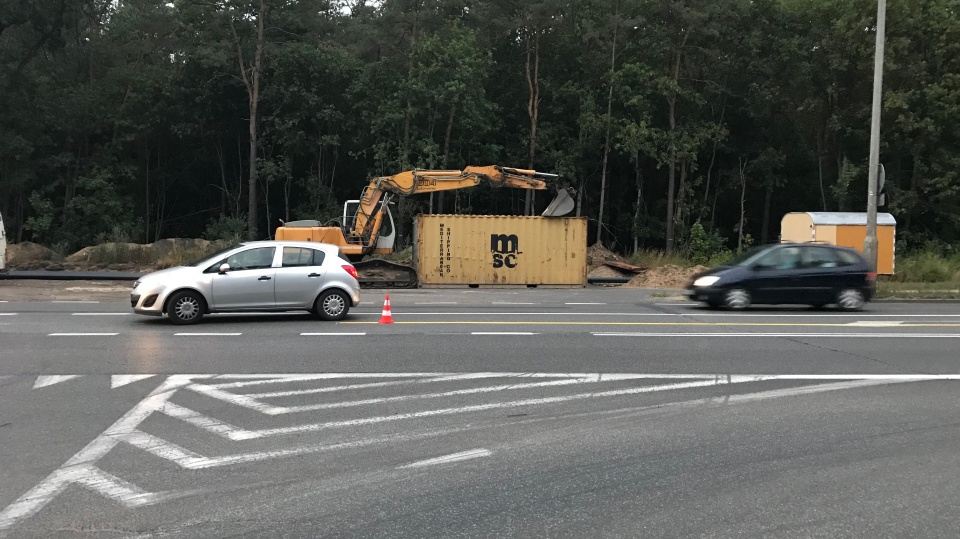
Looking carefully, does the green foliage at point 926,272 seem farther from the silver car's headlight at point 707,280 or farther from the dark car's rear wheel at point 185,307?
the dark car's rear wheel at point 185,307

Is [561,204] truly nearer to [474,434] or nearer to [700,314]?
[700,314]

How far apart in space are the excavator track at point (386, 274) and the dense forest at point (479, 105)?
56.6 feet

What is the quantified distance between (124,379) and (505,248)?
18.2m

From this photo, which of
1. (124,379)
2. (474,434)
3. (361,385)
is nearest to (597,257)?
(361,385)

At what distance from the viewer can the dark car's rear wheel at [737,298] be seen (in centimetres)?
1866

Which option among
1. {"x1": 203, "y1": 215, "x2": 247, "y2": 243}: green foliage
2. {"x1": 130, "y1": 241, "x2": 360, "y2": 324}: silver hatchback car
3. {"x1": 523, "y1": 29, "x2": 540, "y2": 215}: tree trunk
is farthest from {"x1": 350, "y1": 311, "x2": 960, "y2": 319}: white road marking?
{"x1": 203, "y1": 215, "x2": 247, "y2": 243}: green foliage

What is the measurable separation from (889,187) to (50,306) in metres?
40.2

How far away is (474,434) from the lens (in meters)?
7.43

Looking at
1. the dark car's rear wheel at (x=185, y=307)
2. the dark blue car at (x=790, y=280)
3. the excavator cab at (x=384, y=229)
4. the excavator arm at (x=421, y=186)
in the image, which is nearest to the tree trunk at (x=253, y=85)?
the excavator cab at (x=384, y=229)

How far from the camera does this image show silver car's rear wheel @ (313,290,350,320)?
51.7 ft

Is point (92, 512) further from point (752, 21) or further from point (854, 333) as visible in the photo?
point (752, 21)

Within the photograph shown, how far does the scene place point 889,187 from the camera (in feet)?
145

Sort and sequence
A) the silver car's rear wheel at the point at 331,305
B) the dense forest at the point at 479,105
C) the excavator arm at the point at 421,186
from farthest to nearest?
the dense forest at the point at 479,105, the excavator arm at the point at 421,186, the silver car's rear wheel at the point at 331,305

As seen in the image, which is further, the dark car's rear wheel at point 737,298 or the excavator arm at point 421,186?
the excavator arm at point 421,186
